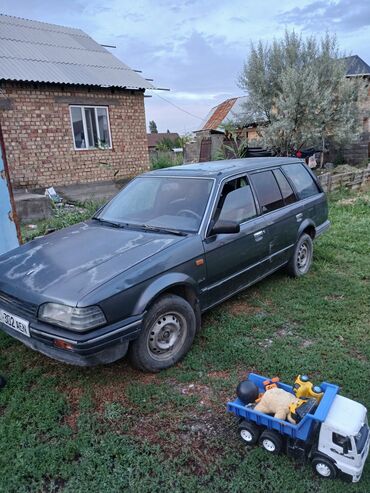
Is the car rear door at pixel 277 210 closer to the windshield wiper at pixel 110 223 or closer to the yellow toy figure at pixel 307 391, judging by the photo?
the windshield wiper at pixel 110 223

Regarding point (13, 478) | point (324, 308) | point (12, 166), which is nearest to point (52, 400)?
point (13, 478)

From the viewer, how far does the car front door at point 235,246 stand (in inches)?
141

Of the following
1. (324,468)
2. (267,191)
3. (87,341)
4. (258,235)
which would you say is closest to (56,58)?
(267,191)

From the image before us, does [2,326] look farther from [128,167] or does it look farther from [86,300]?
[128,167]

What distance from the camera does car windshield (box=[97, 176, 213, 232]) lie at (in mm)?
3687

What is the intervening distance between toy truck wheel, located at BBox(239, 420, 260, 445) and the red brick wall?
32.2 ft

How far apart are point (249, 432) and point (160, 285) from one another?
123cm

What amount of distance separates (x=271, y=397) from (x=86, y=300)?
139 centimetres

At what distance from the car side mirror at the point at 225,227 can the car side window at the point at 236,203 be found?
0.54ft

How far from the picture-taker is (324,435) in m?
2.17

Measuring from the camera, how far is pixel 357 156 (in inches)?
566

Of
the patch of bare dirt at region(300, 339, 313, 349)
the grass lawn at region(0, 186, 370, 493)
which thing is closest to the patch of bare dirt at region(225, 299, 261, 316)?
the grass lawn at region(0, 186, 370, 493)

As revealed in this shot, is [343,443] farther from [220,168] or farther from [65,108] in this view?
[65,108]

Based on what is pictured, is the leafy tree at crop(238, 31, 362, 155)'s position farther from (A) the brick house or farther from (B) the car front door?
(B) the car front door
